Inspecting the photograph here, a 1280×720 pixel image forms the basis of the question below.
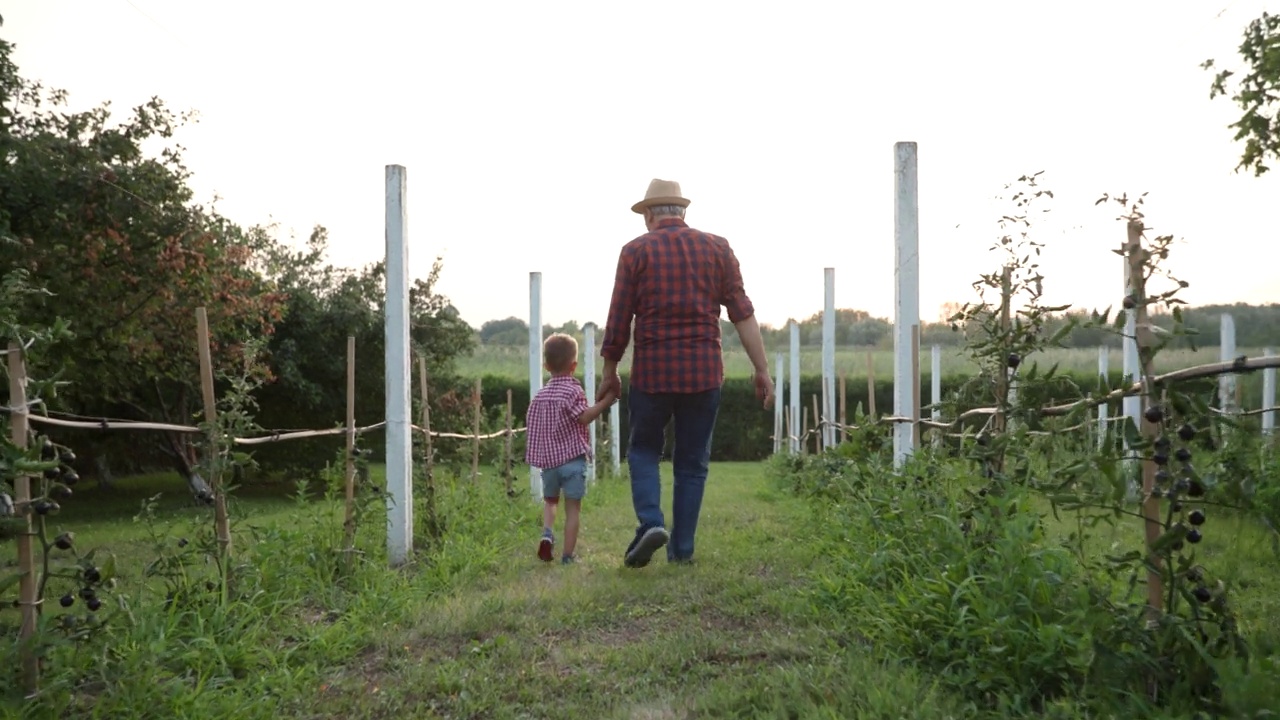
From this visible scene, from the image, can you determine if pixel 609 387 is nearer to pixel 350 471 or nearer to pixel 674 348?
pixel 674 348

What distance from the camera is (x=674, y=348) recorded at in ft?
17.1

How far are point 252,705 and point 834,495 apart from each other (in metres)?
4.84

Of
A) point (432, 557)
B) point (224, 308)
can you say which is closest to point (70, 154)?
point (224, 308)

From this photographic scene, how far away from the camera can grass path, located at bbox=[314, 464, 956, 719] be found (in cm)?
306

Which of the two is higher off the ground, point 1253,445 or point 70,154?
point 70,154

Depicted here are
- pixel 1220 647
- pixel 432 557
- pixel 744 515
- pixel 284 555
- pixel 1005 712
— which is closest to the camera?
pixel 1220 647

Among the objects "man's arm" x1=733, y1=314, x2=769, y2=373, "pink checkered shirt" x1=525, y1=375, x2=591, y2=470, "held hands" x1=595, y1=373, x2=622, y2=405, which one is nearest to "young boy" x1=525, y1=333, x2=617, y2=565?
"pink checkered shirt" x1=525, y1=375, x2=591, y2=470

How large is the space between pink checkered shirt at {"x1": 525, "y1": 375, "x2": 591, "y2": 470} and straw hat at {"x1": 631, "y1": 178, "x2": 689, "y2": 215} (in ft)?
3.96

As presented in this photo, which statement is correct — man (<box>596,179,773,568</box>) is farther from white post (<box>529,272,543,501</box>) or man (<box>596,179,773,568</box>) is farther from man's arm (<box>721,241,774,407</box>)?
white post (<box>529,272,543,501</box>)

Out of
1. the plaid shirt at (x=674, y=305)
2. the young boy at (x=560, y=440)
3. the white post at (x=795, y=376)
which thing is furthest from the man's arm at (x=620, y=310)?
the white post at (x=795, y=376)

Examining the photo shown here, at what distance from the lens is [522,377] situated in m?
26.6

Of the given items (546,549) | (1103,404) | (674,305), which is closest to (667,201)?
(674,305)

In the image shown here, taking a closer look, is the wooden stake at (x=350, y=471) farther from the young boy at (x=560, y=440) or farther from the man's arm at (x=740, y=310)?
the man's arm at (x=740, y=310)

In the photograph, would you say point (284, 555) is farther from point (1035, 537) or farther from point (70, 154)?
point (70, 154)
